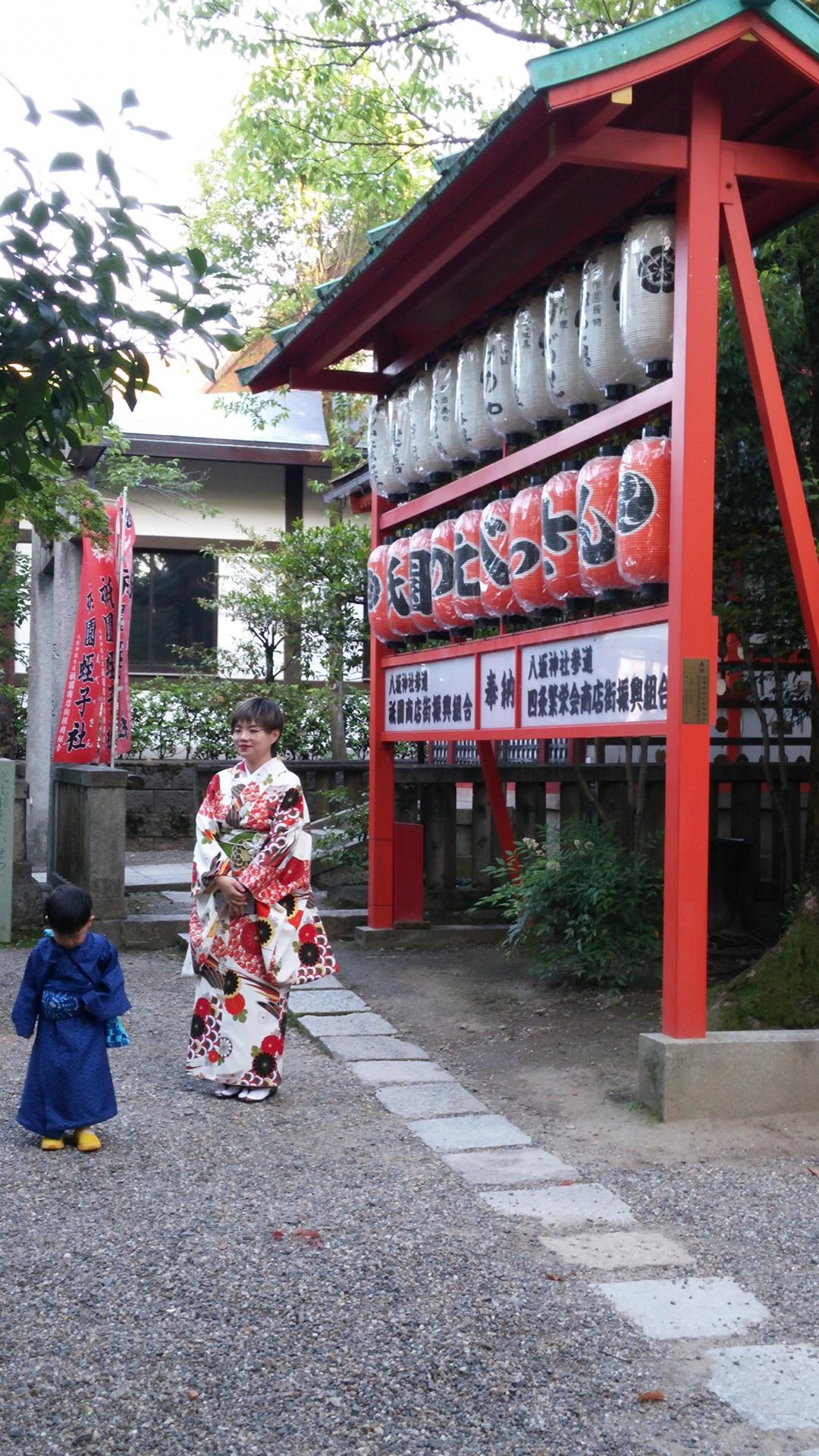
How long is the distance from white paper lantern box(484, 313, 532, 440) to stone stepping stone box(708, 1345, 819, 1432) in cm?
523

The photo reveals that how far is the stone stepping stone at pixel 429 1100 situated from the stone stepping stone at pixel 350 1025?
1119 millimetres

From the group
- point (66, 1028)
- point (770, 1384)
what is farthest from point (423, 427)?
point (770, 1384)

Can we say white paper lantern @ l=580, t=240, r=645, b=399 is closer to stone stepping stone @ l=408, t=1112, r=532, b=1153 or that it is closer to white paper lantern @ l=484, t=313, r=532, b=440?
white paper lantern @ l=484, t=313, r=532, b=440

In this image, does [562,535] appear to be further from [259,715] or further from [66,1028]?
[66,1028]

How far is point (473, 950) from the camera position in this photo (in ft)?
32.9

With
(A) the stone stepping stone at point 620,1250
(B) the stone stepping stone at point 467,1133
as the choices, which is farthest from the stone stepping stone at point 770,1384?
(B) the stone stepping stone at point 467,1133

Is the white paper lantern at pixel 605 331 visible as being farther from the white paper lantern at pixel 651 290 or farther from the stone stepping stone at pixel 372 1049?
the stone stepping stone at pixel 372 1049

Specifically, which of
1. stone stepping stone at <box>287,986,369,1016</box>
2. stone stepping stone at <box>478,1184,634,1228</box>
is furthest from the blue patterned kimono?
stone stepping stone at <box>287,986,369,1016</box>

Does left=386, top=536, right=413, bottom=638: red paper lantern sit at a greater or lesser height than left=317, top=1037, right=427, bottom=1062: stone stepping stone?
greater

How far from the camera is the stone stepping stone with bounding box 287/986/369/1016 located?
813 centimetres

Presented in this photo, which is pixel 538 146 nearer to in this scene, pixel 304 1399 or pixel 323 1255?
pixel 323 1255

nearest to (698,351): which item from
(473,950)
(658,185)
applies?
(658,185)

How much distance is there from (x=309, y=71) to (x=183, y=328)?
11377 mm

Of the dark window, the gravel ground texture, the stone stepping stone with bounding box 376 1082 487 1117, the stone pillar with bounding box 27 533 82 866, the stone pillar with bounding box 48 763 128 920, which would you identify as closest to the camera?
the gravel ground texture
